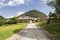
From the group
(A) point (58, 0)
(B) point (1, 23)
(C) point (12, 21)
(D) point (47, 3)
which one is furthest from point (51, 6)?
(C) point (12, 21)

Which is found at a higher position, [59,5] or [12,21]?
[59,5]

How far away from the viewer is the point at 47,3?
41.1m

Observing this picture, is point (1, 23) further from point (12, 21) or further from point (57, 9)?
point (57, 9)

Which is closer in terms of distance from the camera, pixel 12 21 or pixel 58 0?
pixel 58 0

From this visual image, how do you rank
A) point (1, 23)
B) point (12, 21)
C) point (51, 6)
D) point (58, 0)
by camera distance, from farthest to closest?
1. point (12, 21)
2. point (1, 23)
3. point (51, 6)
4. point (58, 0)

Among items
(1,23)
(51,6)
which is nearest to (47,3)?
(51,6)

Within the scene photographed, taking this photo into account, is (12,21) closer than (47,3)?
No

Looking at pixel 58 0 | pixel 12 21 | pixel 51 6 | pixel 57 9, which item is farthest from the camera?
pixel 12 21

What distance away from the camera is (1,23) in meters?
62.4

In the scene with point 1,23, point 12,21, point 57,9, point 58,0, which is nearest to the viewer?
point 58,0

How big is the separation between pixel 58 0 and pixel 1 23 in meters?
33.6

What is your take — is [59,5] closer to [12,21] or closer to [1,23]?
[1,23]

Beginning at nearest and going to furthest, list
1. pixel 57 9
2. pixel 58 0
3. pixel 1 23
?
1. pixel 58 0
2. pixel 57 9
3. pixel 1 23

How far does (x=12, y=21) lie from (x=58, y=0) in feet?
138
